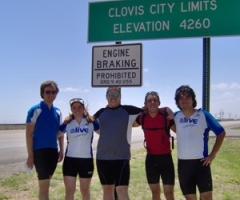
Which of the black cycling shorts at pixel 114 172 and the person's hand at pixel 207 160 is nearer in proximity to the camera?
the person's hand at pixel 207 160

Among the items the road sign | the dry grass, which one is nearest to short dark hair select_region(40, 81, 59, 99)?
the road sign

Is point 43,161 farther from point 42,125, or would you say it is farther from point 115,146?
point 115,146

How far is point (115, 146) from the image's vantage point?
4.30 metres

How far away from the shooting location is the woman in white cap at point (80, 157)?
4.52 meters

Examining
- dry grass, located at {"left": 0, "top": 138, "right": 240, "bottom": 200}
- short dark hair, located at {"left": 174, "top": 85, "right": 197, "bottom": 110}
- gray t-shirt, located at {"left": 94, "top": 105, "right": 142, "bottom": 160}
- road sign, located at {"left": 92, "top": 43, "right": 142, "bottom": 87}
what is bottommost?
dry grass, located at {"left": 0, "top": 138, "right": 240, "bottom": 200}

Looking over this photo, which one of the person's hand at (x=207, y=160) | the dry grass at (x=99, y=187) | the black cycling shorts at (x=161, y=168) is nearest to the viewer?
the person's hand at (x=207, y=160)

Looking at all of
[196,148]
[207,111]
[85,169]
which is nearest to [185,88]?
[207,111]

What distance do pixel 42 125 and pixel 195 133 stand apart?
2072 mm

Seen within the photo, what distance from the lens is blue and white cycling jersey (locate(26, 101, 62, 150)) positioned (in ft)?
15.0

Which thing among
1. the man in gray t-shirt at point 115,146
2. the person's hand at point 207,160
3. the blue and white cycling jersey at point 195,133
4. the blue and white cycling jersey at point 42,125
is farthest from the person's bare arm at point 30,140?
the person's hand at point 207,160

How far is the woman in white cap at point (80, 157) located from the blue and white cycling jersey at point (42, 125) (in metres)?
0.25

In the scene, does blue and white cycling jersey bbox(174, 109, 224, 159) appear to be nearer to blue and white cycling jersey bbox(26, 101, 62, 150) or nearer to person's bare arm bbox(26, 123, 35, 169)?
blue and white cycling jersey bbox(26, 101, 62, 150)

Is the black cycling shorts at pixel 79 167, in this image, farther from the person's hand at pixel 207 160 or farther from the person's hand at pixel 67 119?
the person's hand at pixel 207 160

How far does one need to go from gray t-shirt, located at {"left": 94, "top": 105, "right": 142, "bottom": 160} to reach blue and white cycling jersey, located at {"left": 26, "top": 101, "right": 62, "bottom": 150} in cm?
71
